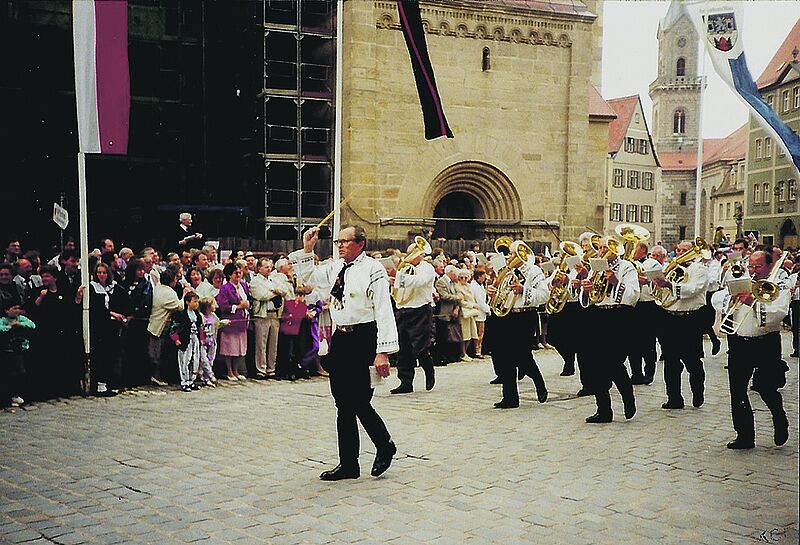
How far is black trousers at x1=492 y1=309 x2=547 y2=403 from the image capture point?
984 centimetres

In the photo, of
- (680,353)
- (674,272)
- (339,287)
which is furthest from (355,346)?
(674,272)

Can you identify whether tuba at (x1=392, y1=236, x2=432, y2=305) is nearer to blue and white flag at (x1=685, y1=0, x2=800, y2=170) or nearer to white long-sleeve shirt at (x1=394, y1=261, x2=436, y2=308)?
white long-sleeve shirt at (x1=394, y1=261, x2=436, y2=308)

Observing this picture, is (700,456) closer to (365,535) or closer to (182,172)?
(365,535)

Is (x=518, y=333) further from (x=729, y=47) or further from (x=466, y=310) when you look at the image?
(x=466, y=310)

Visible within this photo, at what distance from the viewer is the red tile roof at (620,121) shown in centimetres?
4753

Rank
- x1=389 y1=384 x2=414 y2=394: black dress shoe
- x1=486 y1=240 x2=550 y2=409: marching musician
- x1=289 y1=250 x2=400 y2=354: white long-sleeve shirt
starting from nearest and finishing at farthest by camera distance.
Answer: x1=289 y1=250 x2=400 y2=354: white long-sleeve shirt, x1=486 y1=240 x2=550 y2=409: marching musician, x1=389 y1=384 x2=414 y2=394: black dress shoe

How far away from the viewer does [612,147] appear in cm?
4759

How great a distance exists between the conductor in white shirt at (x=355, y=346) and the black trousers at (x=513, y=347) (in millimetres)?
3276

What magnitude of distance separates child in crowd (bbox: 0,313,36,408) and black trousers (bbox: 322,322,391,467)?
4944 mm

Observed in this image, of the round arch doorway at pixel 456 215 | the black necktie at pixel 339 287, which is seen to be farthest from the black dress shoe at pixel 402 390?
the round arch doorway at pixel 456 215

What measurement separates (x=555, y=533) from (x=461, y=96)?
20.0 metres

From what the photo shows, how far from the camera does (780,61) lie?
584 centimetres

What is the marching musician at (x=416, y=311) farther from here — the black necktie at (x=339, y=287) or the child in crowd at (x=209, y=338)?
the black necktie at (x=339, y=287)

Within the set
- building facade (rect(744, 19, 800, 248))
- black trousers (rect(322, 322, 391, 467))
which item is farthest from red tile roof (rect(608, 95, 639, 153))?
black trousers (rect(322, 322, 391, 467))
